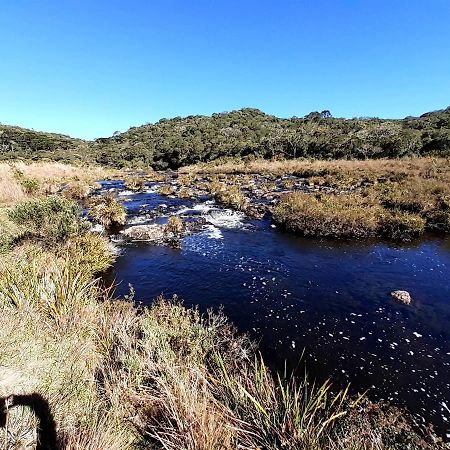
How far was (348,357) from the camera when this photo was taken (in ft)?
24.1

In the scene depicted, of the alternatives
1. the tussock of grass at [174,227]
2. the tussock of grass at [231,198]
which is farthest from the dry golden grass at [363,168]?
the tussock of grass at [174,227]

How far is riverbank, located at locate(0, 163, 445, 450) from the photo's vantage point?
3.72m

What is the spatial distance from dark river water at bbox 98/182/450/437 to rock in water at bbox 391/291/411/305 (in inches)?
10.3

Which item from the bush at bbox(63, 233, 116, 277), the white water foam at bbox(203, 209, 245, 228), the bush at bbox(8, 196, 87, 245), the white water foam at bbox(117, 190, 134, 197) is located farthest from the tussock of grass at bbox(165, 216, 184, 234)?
the white water foam at bbox(117, 190, 134, 197)

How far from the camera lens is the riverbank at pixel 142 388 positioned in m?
3.72

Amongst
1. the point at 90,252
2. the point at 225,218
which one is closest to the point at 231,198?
the point at 225,218

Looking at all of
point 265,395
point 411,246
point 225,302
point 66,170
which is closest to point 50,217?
point 225,302

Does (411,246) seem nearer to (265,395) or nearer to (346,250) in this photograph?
(346,250)

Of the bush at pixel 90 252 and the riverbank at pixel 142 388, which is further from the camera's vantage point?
the bush at pixel 90 252

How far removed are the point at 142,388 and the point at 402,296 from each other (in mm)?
9010

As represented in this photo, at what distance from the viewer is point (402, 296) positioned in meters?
9.90

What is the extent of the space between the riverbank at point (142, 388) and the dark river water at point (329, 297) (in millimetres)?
1057

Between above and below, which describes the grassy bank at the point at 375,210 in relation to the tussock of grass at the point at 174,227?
above

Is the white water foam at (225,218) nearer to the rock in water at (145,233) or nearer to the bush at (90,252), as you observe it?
the rock in water at (145,233)
